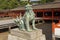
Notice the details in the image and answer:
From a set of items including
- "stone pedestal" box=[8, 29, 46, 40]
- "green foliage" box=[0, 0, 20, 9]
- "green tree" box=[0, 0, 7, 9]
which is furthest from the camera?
"green tree" box=[0, 0, 7, 9]

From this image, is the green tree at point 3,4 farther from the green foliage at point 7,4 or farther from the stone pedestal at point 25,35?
the stone pedestal at point 25,35

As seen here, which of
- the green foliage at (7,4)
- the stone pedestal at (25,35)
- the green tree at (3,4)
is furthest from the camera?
the green tree at (3,4)

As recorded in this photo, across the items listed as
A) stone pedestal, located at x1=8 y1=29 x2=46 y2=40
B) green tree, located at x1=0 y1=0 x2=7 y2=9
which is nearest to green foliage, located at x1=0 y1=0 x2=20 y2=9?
green tree, located at x1=0 y1=0 x2=7 y2=9

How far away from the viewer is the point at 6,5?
77.0ft

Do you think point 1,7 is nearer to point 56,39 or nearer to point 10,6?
point 10,6

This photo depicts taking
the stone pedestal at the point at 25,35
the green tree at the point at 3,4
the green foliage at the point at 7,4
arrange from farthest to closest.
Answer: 1. the green tree at the point at 3,4
2. the green foliage at the point at 7,4
3. the stone pedestal at the point at 25,35

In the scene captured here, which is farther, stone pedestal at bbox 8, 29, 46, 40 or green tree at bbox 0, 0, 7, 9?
green tree at bbox 0, 0, 7, 9

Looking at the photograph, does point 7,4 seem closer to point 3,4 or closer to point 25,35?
point 3,4

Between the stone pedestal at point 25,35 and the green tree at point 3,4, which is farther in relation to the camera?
the green tree at point 3,4

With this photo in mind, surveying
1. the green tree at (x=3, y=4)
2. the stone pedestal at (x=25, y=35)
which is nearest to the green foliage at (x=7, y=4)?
the green tree at (x=3, y=4)

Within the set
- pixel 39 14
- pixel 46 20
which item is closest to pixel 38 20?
pixel 46 20

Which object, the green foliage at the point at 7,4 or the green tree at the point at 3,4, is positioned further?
the green tree at the point at 3,4

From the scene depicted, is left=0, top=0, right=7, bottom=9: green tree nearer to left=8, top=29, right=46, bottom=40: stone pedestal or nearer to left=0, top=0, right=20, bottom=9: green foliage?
left=0, top=0, right=20, bottom=9: green foliage

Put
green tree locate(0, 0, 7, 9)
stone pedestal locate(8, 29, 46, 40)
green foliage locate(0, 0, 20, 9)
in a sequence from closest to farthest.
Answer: stone pedestal locate(8, 29, 46, 40) < green foliage locate(0, 0, 20, 9) < green tree locate(0, 0, 7, 9)
